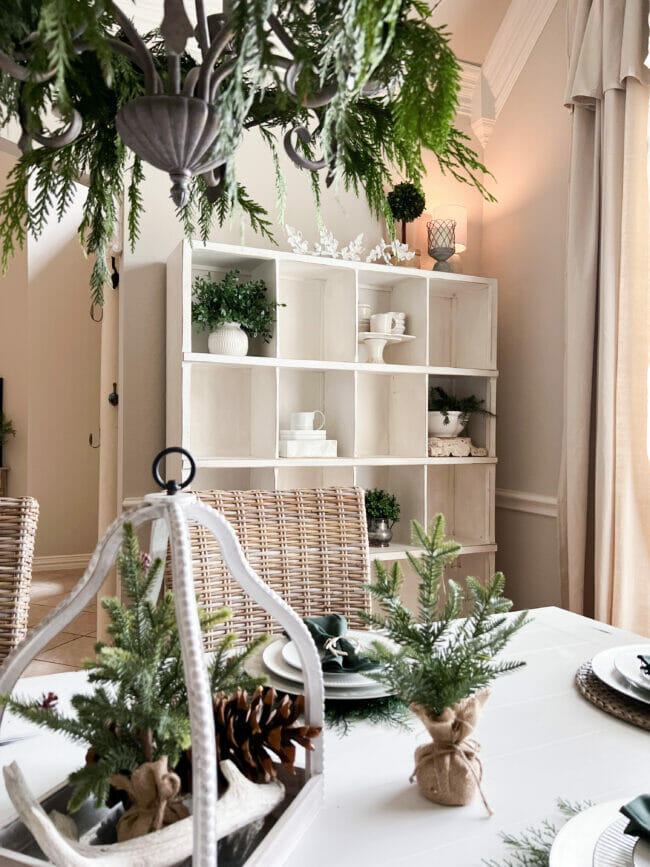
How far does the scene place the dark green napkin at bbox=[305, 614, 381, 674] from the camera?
39.0 inches

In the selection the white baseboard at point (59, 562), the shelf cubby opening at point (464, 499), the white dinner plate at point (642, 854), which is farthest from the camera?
the white baseboard at point (59, 562)

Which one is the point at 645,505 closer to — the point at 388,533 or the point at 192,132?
the point at 388,533

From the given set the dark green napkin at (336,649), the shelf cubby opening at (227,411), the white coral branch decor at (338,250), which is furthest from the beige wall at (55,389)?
the dark green napkin at (336,649)

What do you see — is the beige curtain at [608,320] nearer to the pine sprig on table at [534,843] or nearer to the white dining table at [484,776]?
the white dining table at [484,776]

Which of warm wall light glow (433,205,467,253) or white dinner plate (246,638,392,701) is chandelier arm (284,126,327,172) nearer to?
white dinner plate (246,638,392,701)

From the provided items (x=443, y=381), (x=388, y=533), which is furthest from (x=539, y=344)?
(x=388, y=533)

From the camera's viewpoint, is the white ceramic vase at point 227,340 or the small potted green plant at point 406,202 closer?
the white ceramic vase at point 227,340

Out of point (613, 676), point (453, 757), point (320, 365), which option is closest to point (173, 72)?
point (453, 757)

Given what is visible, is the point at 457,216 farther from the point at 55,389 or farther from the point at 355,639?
the point at 55,389

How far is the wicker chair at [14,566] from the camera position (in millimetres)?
1198

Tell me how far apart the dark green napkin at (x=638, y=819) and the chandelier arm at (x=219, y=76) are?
0.80m

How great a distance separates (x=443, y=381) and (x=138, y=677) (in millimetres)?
2592

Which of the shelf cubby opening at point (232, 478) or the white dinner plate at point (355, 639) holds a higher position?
the shelf cubby opening at point (232, 478)

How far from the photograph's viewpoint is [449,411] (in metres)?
2.79
